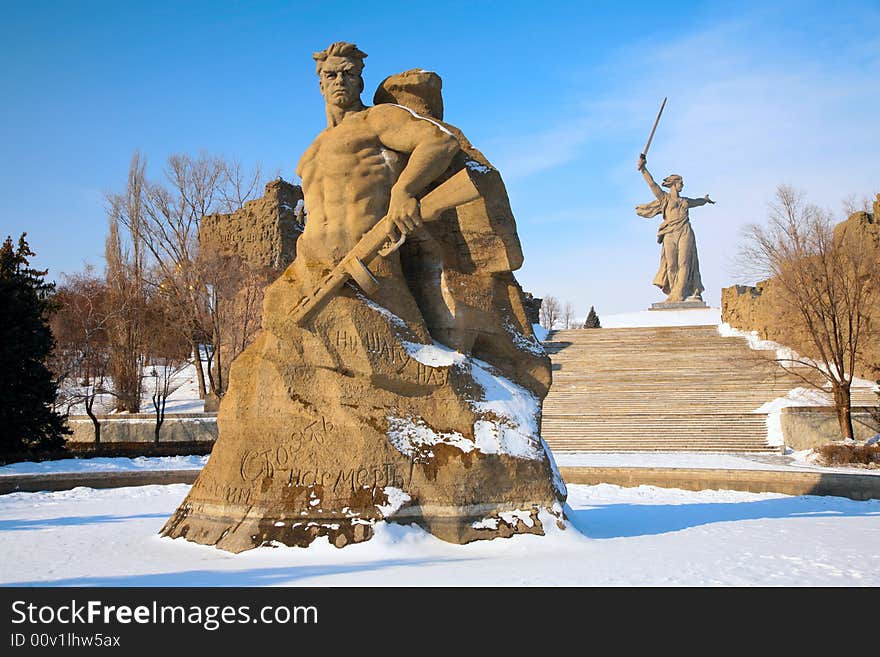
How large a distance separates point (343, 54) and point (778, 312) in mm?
20372

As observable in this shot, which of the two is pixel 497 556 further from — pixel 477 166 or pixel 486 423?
pixel 477 166

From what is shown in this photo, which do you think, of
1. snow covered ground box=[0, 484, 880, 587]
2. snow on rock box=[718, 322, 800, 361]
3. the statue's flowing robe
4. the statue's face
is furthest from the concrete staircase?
the statue's face

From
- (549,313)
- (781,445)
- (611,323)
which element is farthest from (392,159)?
(549,313)

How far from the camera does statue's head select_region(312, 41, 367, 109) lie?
6652 millimetres

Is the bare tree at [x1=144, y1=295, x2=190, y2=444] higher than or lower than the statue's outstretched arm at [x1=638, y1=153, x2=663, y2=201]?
lower

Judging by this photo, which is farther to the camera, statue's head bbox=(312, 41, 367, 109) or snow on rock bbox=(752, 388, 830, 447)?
snow on rock bbox=(752, 388, 830, 447)

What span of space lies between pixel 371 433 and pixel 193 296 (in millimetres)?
23233

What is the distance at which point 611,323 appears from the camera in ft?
126

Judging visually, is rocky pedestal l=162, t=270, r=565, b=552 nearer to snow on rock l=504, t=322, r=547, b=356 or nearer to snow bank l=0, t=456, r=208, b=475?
snow on rock l=504, t=322, r=547, b=356

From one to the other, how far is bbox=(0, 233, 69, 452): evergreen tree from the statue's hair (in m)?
9.72

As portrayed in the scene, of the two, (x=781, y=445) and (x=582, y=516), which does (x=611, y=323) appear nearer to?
(x=781, y=445)

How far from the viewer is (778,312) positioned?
77.6 feet

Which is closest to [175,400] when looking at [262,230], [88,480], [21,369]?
[262,230]
